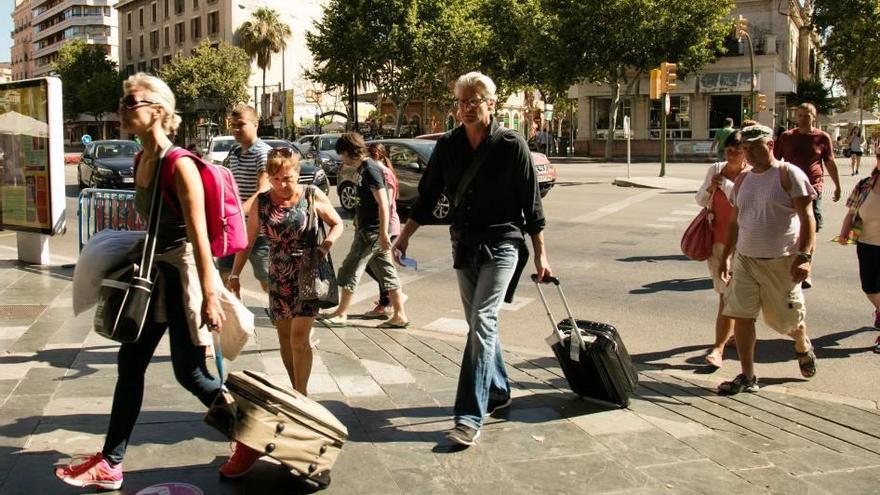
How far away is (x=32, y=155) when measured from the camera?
9430 millimetres

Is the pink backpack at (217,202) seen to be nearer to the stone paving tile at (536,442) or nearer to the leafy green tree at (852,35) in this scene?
the stone paving tile at (536,442)

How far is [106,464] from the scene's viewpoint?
11.2 ft

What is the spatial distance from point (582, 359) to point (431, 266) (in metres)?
5.77

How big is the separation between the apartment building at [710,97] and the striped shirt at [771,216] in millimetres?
38827

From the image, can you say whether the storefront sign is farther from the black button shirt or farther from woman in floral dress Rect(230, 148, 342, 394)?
woman in floral dress Rect(230, 148, 342, 394)

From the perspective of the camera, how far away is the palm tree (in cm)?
6216

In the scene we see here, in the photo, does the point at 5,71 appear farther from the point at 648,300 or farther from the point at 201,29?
the point at 648,300

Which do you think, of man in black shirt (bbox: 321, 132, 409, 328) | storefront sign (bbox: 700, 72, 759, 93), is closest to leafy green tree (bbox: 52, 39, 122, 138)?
storefront sign (bbox: 700, 72, 759, 93)

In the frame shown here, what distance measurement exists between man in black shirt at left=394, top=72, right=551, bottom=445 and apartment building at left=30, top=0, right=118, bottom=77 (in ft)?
336

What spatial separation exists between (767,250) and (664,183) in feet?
59.7

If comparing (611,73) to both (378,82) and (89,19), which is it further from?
(89,19)

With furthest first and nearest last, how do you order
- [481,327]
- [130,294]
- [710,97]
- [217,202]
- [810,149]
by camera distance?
[710,97] → [810,149] → [481,327] → [217,202] → [130,294]

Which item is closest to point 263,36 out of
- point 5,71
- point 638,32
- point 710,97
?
point 638,32

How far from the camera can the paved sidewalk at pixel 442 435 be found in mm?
3662
